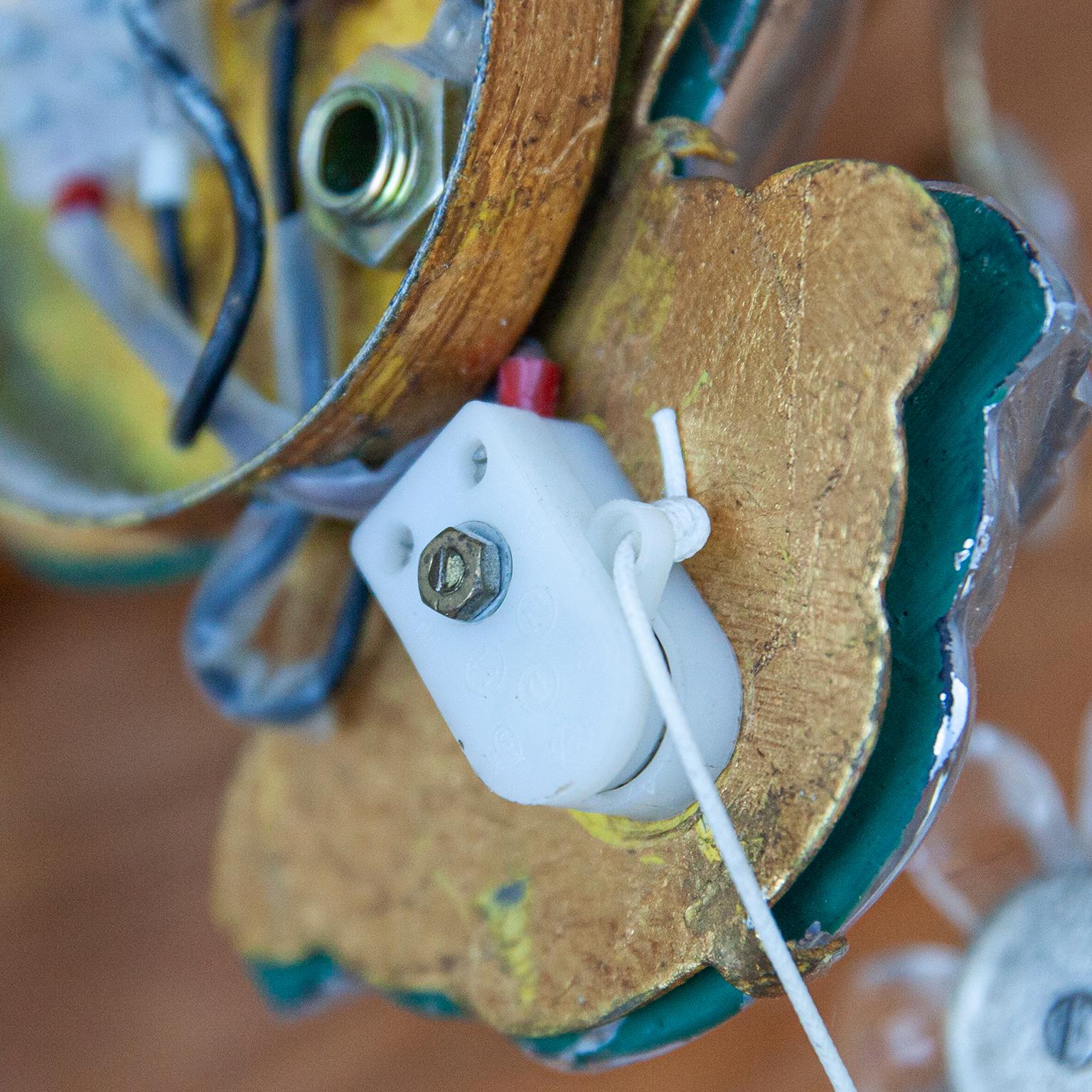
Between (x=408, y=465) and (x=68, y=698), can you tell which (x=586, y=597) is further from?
(x=68, y=698)

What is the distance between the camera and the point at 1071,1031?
34cm

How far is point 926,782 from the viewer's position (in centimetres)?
25

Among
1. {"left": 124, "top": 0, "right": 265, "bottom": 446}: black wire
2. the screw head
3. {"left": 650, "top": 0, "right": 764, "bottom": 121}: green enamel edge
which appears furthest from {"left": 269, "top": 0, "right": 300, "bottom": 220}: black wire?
the screw head

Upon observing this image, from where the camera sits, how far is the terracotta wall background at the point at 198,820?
1.85 feet

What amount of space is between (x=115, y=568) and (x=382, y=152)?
1.27 ft

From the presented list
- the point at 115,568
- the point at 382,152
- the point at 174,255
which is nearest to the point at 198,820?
the point at 115,568

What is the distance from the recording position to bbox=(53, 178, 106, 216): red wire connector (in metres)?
0.47

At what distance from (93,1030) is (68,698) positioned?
183 mm

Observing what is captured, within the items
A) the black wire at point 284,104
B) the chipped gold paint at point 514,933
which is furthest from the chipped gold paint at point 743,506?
the black wire at point 284,104

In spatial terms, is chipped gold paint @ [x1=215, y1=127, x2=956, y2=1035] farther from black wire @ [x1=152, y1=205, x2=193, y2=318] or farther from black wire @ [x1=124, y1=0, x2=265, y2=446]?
black wire @ [x1=152, y1=205, x2=193, y2=318]

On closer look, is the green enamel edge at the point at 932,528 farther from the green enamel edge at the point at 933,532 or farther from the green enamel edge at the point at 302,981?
the green enamel edge at the point at 302,981

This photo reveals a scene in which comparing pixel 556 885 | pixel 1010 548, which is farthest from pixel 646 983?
pixel 1010 548

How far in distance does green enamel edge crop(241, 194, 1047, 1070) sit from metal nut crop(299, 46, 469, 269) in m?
0.14

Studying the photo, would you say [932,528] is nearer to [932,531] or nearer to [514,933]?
[932,531]
